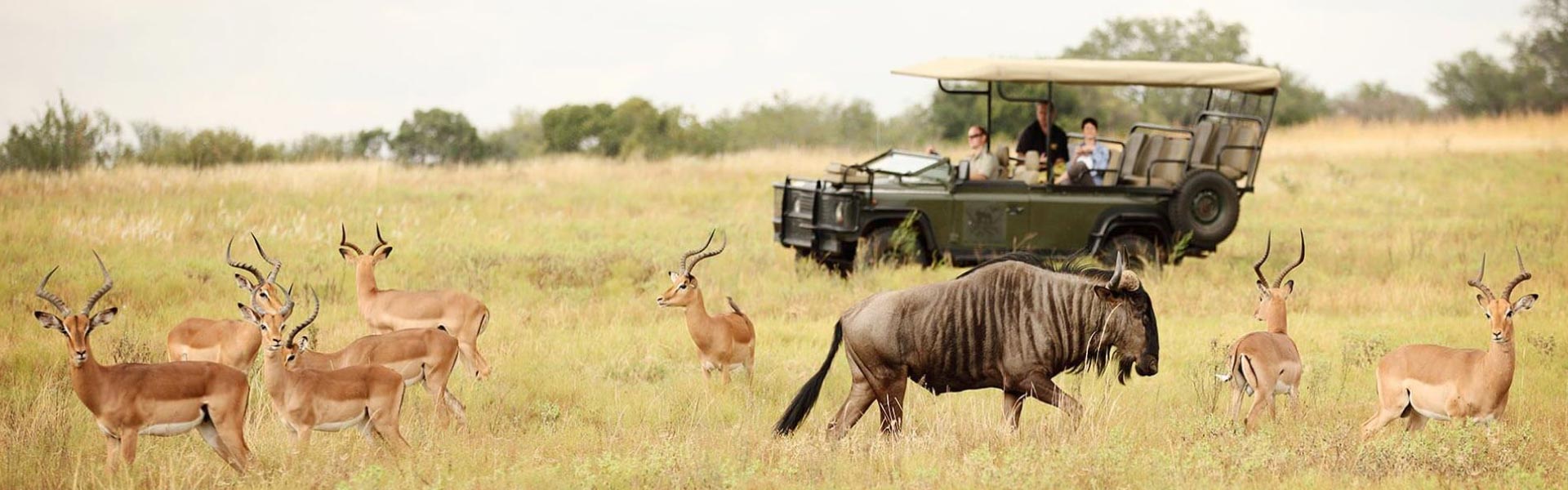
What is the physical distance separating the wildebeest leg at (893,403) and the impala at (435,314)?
10.5ft

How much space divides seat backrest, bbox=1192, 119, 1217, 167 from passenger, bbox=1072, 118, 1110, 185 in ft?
3.07

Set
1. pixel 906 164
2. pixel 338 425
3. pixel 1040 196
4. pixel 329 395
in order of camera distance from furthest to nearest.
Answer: pixel 906 164 < pixel 1040 196 < pixel 338 425 < pixel 329 395

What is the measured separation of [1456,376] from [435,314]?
21.5 ft

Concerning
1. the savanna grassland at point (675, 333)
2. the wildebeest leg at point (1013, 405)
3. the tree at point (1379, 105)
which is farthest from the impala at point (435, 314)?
the tree at point (1379, 105)

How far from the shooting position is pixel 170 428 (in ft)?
25.2

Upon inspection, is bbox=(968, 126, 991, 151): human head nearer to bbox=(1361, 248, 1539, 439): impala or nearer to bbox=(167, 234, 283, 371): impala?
bbox=(1361, 248, 1539, 439): impala

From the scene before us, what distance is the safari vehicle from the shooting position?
16.3 meters

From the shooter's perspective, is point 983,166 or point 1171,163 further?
point 1171,163

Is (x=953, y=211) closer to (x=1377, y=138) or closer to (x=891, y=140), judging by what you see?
(x=1377, y=138)

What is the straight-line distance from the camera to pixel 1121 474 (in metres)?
7.99

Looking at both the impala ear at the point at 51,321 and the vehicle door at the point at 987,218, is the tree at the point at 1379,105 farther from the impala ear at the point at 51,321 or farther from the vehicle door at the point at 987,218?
the impala ear at the point at 51,321

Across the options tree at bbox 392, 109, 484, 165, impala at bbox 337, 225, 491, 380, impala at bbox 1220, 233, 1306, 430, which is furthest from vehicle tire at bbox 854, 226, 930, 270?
tree at bbox 392, 109, 484, 165

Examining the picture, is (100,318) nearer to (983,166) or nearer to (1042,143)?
(983,166)

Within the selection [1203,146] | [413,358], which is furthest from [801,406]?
[1203,146]
